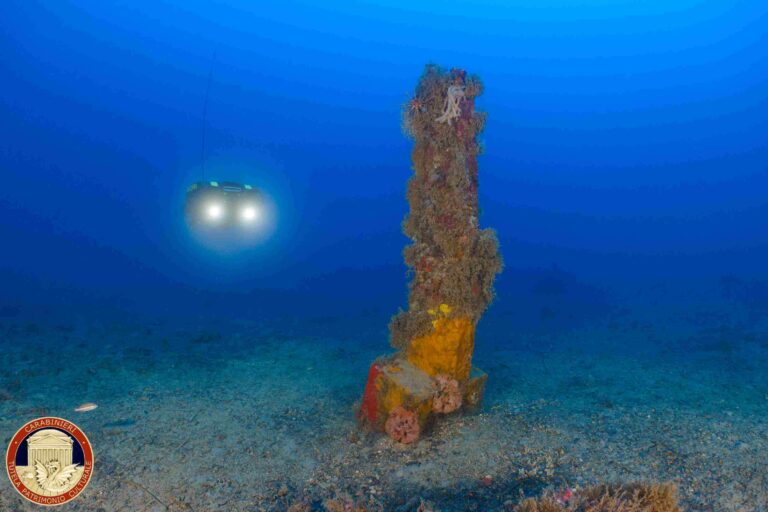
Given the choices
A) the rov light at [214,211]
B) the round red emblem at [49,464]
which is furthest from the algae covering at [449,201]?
the rov light at [214,211]

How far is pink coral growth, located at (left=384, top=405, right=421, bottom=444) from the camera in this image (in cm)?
650

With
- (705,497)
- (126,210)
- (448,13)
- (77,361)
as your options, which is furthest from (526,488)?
(448,13)

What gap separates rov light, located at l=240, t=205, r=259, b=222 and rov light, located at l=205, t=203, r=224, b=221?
22.5 inches

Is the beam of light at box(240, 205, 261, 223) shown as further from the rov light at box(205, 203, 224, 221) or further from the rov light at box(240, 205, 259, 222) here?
the rov light at box(205, 203, 224, 221)

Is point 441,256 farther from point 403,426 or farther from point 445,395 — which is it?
point 403,426

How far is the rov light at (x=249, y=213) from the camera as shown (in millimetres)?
11461

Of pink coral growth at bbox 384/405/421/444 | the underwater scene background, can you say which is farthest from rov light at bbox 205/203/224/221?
pink coral growth at bbox 384/405/421/444

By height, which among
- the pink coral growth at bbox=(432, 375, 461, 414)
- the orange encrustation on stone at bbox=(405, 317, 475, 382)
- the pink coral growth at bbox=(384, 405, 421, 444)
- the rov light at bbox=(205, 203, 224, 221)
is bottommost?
the pink coral growth at bbox=(384, 405, 421, 444)

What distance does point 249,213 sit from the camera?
11.5 meters

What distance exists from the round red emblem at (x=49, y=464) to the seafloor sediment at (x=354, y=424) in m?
0.18

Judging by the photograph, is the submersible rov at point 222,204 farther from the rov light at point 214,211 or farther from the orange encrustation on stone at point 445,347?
the orange encrustation on stone at point 445,347

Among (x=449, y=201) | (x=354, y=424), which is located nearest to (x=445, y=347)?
(x=354, y=424)

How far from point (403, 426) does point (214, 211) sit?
8133 mm

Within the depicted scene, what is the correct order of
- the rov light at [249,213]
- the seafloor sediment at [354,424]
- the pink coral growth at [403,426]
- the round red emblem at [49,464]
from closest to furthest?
the round red emblem at [49,464] < the seafloor sediment at [354,424] < the pink coral growth at [403,426] < the rov light at [249,213]
